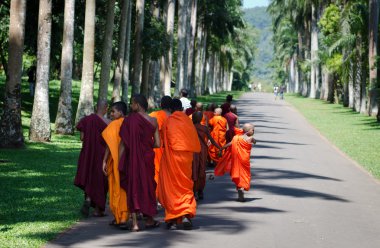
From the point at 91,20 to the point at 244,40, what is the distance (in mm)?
91722

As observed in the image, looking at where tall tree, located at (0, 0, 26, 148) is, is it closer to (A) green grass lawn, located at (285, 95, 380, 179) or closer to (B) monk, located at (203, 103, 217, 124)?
(B) monk, located at (203, 103, 217, 124)

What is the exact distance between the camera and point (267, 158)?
2038cm

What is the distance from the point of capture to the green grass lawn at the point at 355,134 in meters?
21.2

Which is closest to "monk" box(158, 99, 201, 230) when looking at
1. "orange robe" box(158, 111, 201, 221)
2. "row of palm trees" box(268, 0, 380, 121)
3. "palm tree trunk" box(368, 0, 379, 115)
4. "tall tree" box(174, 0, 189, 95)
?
"orange robe" box(158, 111, 201, 221)

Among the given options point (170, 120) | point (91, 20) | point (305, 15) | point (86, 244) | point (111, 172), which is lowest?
point (86, 244)

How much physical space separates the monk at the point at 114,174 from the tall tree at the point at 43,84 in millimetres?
10773

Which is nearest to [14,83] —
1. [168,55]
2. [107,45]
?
[107,45]

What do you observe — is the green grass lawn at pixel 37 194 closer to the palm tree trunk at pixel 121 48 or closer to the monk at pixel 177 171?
the monk at pixel 177 171

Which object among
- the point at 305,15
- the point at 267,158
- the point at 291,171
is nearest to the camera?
the point at 291,171

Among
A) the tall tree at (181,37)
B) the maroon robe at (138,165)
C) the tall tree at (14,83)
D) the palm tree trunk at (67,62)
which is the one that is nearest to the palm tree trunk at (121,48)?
the palm tree trunk at (67,62)

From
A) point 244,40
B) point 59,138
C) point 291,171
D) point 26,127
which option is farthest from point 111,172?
point 244,40

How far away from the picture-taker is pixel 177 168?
1018 cm

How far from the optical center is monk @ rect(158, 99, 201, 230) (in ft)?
32.7

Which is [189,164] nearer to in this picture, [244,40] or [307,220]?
[307,220]
